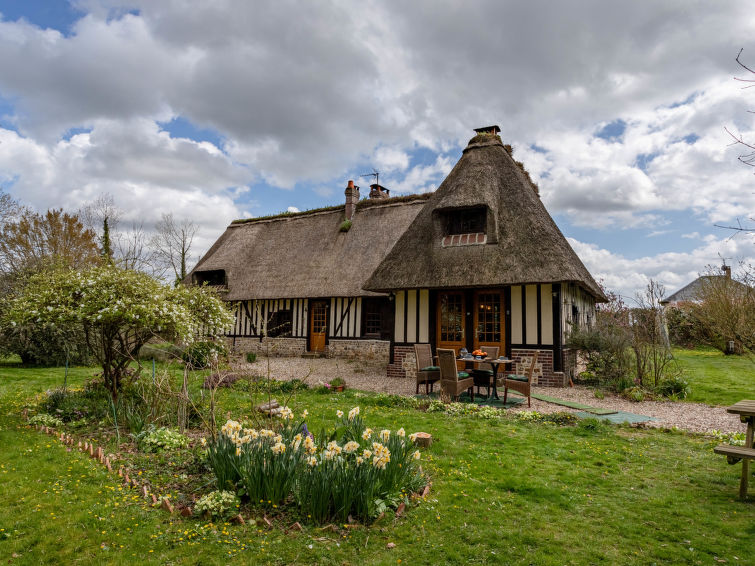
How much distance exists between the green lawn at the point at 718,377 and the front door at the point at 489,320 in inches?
152

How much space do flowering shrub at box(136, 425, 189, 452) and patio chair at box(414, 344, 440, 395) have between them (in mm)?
4789

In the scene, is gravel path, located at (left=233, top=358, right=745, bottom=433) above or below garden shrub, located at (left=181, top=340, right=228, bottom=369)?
below

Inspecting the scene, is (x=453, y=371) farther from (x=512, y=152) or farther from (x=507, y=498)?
(x=512, y=152)

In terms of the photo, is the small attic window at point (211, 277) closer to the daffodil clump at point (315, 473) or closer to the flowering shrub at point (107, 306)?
the flowering shrub at point (107, 306)

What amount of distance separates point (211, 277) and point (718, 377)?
58.0 feet

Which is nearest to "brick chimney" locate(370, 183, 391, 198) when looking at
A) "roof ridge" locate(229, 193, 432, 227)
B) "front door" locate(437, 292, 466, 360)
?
"roof ridge" locate(229, 193, 432, 227)

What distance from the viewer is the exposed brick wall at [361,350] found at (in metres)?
15.1

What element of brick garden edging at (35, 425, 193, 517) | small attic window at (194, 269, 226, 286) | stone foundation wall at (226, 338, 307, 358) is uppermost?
small attic window at (194, 269, 226, 286)

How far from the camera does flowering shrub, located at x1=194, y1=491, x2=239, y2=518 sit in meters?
3.38

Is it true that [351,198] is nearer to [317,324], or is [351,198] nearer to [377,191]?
[377,191]

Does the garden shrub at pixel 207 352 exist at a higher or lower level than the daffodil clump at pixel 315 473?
higher

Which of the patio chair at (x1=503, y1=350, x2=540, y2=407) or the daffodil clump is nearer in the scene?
the daffodil clump

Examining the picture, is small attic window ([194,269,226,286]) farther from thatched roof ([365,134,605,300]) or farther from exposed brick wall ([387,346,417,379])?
exposed brick wall ([387,346,417,379])

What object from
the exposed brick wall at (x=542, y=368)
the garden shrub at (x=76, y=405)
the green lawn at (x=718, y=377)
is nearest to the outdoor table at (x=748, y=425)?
the green lawn at (x=718, y=377)
